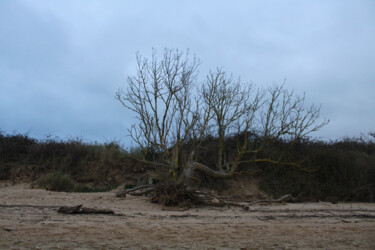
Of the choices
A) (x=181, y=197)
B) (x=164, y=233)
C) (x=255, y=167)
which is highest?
(x=255, y=167)

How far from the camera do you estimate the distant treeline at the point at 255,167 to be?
15430mm

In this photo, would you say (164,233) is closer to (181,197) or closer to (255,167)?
(181,197)

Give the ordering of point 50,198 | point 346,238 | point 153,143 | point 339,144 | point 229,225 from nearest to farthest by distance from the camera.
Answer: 1. point 346,238
2. point 229,225
3. point 50,198
4. point 153,143
5. point 339,144

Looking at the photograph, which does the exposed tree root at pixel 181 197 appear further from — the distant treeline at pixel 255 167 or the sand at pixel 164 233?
the distant treeline at pixel 255 167

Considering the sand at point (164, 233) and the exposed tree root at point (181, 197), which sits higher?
the exposed tree root at point (181, 197)

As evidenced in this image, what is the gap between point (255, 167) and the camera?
637 inches

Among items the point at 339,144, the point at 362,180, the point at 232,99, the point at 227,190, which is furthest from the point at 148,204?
the point at 339,144

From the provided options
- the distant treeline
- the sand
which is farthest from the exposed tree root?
→ the distant treeline

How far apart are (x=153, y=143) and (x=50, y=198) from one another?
4577 millimetres

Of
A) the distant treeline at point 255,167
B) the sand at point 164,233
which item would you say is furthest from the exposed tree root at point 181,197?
the distant treeline at point 255,167

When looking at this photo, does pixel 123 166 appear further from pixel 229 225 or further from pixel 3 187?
pixel 229 225

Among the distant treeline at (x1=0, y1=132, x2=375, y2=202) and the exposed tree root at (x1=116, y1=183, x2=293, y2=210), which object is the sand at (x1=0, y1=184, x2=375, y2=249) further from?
the distant treeline at (x1=0, y1=132, x2=375, y2=202)

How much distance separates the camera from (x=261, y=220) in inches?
296

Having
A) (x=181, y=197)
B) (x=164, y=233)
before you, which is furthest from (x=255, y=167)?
(x=164, y=233)
